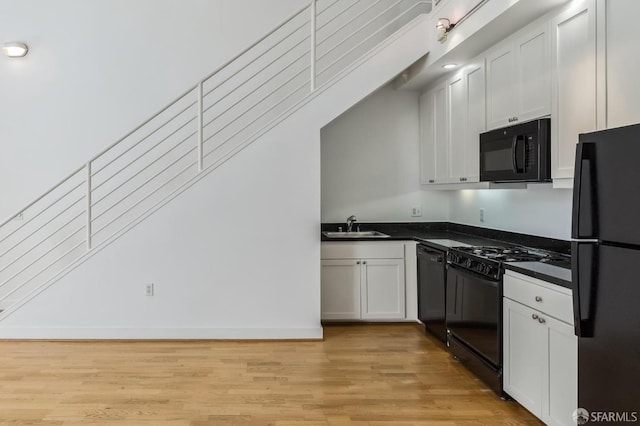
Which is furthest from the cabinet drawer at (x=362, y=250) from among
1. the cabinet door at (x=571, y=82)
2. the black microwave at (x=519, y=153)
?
the cabinet door at (x=571, y=82)

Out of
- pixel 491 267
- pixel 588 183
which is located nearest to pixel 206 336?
pixel 491 267

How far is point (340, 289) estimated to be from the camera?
544 cm

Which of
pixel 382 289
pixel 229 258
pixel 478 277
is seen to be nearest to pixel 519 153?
pixel 478 277

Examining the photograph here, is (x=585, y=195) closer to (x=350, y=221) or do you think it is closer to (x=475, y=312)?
(x=475, y=312)

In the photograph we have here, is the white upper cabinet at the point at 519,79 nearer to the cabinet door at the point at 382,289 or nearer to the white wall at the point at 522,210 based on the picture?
the white wall at the point at 522,210

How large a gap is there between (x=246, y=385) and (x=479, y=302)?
171cm

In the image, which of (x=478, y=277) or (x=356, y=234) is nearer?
(x=478, y=277)

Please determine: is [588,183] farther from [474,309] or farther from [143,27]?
[143,27]

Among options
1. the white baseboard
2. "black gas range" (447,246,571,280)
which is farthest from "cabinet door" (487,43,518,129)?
the white baseboard

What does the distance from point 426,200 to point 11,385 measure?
4356 millimetres

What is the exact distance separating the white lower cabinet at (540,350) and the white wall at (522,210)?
2.83ft

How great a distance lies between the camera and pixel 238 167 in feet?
16.5

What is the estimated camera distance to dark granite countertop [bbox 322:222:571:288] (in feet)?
10.2

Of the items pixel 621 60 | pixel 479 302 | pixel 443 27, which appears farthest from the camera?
pixel 443 27
